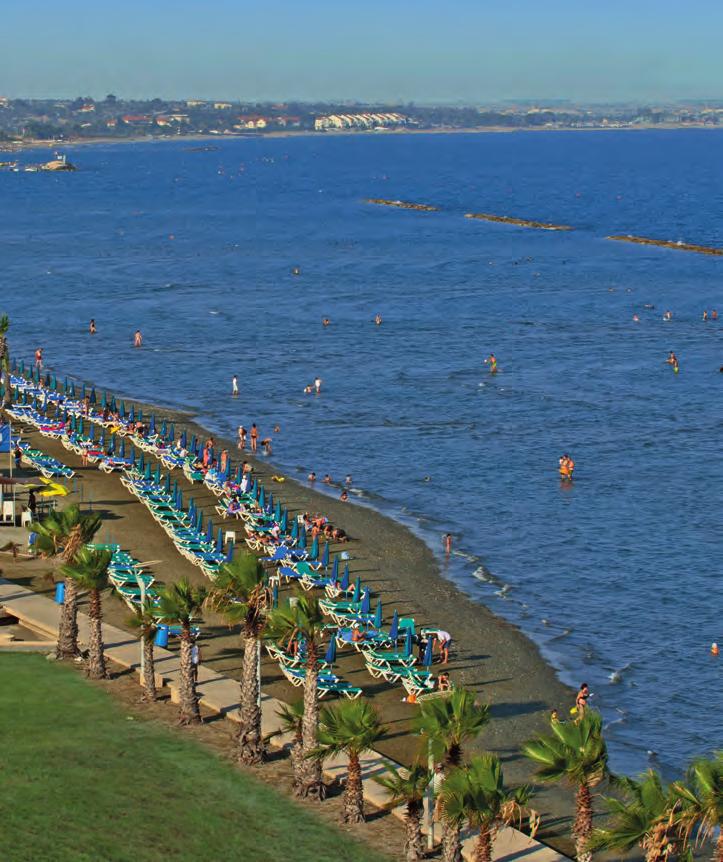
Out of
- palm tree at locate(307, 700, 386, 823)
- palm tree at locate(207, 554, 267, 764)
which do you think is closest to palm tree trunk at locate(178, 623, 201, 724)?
palm tree at locate(207, 554, 267, 764)

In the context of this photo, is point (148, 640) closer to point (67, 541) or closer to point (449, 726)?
point (67, 541)

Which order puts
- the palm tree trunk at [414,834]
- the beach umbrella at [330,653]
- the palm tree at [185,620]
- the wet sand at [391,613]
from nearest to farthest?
the palm tree trunk at [414,834] → the palm tree at [185,620] → the wet sand at [391,613] → the beach umbrella at [330,653]

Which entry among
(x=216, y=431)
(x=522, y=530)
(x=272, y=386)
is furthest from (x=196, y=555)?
(x=272, y=386)

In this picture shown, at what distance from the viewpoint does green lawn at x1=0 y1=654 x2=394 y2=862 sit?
29.0m

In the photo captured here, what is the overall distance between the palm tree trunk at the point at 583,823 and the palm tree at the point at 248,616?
836 cm

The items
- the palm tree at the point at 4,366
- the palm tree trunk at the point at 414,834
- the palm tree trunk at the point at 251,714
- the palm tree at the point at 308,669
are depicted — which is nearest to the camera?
the palm tree trunk at the point at 414,834

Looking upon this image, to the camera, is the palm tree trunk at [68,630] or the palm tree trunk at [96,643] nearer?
the palm tree trunk at [96,643]

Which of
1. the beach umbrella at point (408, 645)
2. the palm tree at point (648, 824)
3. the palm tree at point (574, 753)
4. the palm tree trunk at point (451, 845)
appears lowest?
the beach umbrella at point (408, 645)

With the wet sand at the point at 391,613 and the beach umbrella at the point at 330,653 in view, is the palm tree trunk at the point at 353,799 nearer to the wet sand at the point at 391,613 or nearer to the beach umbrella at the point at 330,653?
the wet sand at the point at 391,613

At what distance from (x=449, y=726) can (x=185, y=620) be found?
8.62 meters

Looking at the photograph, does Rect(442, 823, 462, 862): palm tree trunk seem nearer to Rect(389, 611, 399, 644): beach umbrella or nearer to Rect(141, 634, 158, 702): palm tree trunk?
Rect(141, 634, 158, 702): palm tree trunk

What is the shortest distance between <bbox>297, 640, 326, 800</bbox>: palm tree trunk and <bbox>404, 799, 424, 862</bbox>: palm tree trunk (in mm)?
2772

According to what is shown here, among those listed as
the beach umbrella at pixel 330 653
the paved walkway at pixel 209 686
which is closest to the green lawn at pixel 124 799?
the paved walkway at pixel 209 686

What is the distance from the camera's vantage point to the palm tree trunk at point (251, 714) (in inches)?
1298
